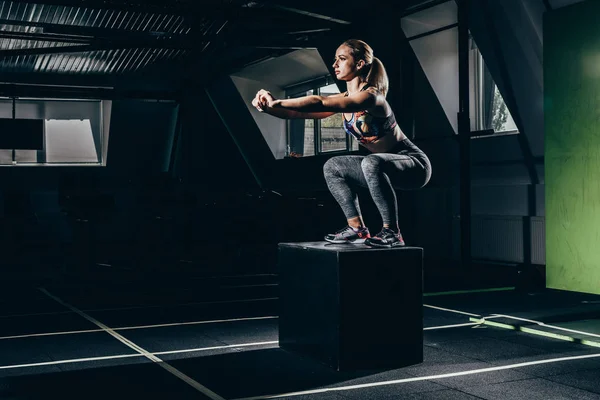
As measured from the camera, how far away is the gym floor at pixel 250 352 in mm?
3441

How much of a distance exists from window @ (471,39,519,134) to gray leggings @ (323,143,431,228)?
5.83 m

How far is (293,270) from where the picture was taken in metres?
4.11

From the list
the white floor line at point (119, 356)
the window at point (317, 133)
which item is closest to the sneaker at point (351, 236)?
the white floor line at point (119, 356)

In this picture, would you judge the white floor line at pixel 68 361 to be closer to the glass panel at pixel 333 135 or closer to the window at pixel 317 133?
the window at pixel 317 133

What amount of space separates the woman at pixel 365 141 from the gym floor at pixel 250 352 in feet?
2.65

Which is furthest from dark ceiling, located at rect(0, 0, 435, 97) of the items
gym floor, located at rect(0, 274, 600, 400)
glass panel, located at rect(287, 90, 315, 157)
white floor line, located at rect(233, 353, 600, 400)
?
white floor line, located at rect(233, 353, 600, 400)

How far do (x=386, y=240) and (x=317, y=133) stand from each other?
33.5 ft

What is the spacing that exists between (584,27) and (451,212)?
3682 millimetres

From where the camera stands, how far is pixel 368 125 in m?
3.84

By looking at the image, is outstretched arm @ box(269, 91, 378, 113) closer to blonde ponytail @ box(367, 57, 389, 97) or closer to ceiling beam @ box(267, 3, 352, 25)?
blonde ponytail @ box(367, 57, 389, 97)

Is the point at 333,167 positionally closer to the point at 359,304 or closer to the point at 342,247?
the point at 342,247

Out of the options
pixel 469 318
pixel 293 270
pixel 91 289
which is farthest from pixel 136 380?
pixel 91 289

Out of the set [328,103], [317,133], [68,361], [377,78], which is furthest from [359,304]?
[317,133]

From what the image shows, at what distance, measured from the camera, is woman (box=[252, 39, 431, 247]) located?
3.63 meters
